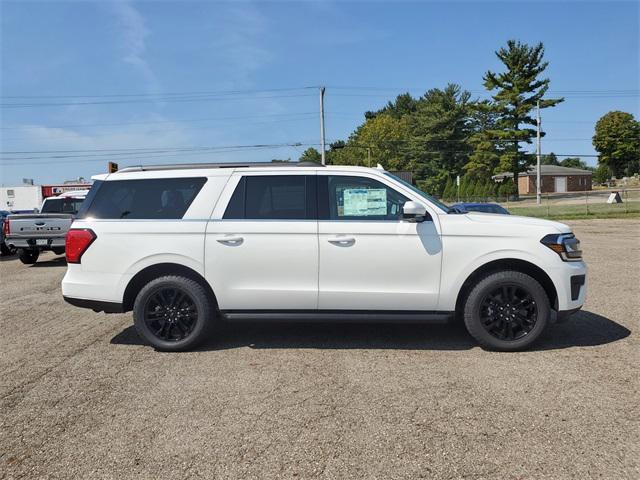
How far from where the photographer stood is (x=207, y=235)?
5027 millimetres

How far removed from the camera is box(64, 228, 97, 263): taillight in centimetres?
513

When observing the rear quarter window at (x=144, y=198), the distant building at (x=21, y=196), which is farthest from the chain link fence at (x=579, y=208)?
the distant building at (x=21, y=196)

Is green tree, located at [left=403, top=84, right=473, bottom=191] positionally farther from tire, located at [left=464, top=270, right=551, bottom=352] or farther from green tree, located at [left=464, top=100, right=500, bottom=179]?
tire, located at [left=464, top=270, right=551, bottom=352]

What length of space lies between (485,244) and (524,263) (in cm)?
44

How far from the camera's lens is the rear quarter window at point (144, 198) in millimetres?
5184

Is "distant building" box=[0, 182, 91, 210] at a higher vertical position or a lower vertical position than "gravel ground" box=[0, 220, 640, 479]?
higher

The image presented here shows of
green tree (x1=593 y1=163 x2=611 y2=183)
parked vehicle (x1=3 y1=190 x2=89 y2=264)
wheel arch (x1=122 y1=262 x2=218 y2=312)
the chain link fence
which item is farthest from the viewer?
green tree (x1=593 y1=163 x2=611 y2=183)

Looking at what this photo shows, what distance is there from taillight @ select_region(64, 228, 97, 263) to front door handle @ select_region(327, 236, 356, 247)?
7.96 ft

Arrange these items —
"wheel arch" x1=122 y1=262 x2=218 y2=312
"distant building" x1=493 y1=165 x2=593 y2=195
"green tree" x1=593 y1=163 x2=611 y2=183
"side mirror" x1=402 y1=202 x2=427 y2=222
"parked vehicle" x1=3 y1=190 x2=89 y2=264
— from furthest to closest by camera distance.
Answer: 1. "green tree" x1=593 y1=163 x2=611 y2=183
2. "distant building" x1=493 y1=165 x2=593 y2=195
3. "parked vehicle" x1=3 y1=190 x2=89 y2=264
4. "wheel arch" x1=122 y1=262 x2=218 y2=312
5. "side mirror" x1=402 y1=202 x2=427 y2=222

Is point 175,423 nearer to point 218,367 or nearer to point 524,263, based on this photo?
point 218,367

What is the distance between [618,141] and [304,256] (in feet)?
341

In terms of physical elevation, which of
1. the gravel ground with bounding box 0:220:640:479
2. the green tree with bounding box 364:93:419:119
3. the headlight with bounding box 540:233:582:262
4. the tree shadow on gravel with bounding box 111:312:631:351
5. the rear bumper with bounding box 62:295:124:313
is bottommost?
the gravel ground with bounding box 0:220:640:479

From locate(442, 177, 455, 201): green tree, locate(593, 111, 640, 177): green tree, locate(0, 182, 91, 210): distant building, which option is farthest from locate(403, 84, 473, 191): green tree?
locate(0, 182, 91, 210): distant building

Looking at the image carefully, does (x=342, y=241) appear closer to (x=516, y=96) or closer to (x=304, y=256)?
(x=304, y=256)
